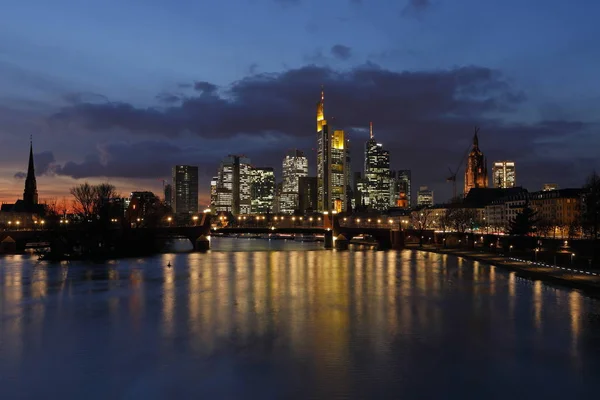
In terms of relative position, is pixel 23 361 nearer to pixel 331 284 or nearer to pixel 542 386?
pixel 542 386

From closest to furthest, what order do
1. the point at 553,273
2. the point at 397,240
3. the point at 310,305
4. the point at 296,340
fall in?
the point at 296,340
the point at 310,305
the point at 553,273
the point at 397,240

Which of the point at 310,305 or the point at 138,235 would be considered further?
the point at 138,235

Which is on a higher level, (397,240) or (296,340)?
(397,240)

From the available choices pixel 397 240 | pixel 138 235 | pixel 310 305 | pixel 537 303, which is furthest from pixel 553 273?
pixel 138 235

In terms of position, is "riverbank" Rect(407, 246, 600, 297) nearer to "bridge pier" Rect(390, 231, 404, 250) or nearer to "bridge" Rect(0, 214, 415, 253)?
"bridge pier" Rect(390, 231, 404, 250)

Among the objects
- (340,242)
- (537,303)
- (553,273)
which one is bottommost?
(537,303)

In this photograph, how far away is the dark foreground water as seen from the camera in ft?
81.5

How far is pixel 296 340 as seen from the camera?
33.6 meters

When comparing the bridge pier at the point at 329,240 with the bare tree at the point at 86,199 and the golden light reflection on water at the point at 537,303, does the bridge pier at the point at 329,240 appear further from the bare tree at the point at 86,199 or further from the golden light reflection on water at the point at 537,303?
the golden light reflection on water at the point at 537,303

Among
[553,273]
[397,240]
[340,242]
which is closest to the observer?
[553,273]

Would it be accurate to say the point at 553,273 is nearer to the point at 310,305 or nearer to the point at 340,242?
the point at 310,305

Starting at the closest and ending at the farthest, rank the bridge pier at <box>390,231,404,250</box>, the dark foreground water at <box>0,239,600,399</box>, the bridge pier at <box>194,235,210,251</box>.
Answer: the dark foreground water at <box>0,239,600,399</box> < the bridge pier at <box>194,235,210,251</box> < the bridge pier at <box>390,231,404,250</box>

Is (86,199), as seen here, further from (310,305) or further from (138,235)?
(310,305)

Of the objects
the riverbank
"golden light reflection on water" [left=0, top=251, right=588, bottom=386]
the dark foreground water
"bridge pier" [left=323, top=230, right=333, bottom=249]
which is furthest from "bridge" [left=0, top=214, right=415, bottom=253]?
the riverbank
